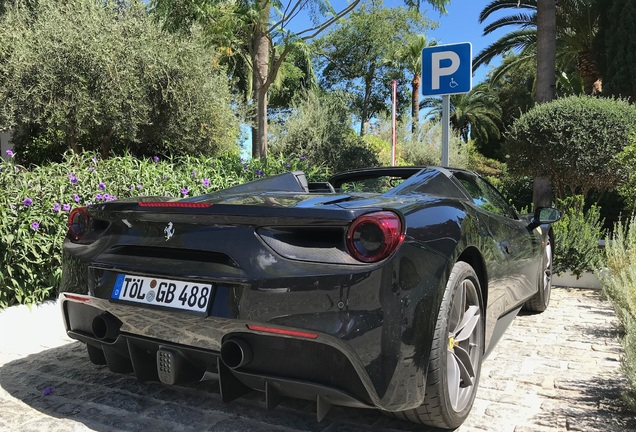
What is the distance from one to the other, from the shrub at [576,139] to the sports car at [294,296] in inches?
259

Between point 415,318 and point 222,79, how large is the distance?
917 cm

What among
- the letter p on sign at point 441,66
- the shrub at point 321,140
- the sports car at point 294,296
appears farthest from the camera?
the shrub at point 321,140

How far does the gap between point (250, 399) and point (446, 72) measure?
406 cm

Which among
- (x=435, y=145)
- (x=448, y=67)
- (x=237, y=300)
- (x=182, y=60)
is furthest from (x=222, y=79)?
(x=435, y=145)

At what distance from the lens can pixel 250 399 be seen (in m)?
2.96

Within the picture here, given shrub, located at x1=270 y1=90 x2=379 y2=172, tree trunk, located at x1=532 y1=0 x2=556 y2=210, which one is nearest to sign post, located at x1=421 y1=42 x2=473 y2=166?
tree trunk, located at x1=532 y1=0 x2=556 y2=210

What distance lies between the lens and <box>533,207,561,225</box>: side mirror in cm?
429

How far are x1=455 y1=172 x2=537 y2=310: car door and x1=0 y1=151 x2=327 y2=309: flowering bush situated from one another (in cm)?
341

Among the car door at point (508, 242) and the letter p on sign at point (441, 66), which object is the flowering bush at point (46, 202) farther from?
the car door at point (508, 242)

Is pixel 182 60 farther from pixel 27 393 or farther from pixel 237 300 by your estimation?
→ pixel 237 300

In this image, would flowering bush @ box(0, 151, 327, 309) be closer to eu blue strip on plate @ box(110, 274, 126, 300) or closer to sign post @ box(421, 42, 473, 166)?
eu blue strip on plate @ box(110, 274, 126, 300)

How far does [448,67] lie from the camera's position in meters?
5.56

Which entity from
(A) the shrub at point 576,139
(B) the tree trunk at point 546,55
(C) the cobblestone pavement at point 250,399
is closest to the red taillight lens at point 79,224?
(C) the cobblestone pavement at point 250,399

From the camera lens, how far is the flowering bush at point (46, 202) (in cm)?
439
